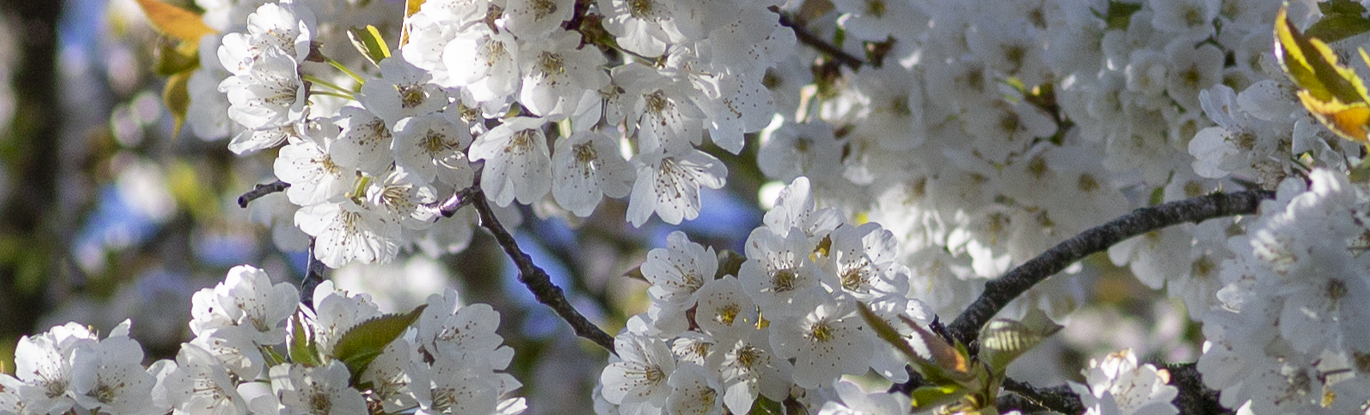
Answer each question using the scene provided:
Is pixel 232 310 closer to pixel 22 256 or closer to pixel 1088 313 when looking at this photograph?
pixel 22 256

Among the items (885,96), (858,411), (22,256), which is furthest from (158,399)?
(22,256)

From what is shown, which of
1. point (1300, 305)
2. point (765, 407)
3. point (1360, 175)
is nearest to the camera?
point (1300, 305)

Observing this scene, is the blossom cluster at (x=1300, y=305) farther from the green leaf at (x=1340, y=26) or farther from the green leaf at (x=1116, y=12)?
the green leaf at (x=1116, y=12)

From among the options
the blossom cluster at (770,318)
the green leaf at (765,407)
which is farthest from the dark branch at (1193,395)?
the green leaf at (765,407)

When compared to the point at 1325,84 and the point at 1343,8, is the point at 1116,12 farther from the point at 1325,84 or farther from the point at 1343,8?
the point at 1325,84

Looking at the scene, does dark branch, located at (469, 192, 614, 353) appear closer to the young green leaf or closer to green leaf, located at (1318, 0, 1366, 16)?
the young green leaf

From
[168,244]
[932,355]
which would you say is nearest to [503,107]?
[932,355]

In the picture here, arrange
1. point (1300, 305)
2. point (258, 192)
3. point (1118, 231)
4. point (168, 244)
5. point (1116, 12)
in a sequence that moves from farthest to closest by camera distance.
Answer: point (168, 244) → point (1116, 12) → point (1118, 231) → point (258, 192) → point (1300, 305)
